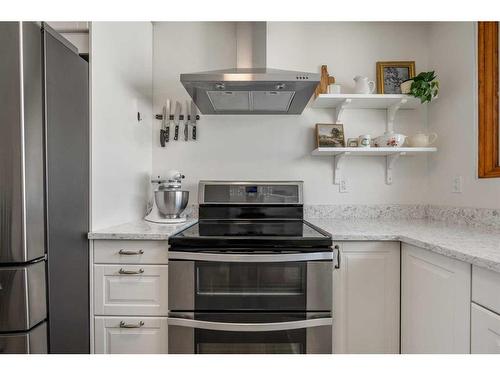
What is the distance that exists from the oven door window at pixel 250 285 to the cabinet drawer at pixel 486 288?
2.17 ft

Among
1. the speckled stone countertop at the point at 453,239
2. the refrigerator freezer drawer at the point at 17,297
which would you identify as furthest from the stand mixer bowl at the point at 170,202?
the speckled stone countertop at the point at 453,239

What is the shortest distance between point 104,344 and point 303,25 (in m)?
2.41

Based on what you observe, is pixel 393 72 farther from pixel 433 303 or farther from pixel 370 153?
pixel 433 303

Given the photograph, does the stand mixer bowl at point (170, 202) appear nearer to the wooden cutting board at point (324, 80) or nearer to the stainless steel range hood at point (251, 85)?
the stainless steel range hood at point (251, 85)

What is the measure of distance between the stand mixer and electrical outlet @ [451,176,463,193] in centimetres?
176

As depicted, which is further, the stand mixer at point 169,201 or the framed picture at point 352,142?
the framed picture at point 352,142

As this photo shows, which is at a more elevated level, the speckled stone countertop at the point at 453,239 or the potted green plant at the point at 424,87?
the potted green plant at the point at 424,87

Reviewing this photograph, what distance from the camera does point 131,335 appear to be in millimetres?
1476

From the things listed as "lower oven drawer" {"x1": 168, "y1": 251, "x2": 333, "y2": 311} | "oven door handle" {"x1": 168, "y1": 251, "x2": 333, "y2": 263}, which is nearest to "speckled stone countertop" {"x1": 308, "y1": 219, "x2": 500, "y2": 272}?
"oven door handle" {"x1": 168, "y1": 251, "x2": 333, "y2": 263}

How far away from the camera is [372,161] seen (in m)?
2.19

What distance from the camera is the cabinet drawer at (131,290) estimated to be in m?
1.47

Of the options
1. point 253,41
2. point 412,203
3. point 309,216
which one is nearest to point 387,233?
point 309,216

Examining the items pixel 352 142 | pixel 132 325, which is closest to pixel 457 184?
pixel 352 142

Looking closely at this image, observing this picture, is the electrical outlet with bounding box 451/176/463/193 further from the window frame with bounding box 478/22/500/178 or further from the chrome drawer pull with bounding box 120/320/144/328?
the chrome drawer pull with bounding box 120/320/144/328
